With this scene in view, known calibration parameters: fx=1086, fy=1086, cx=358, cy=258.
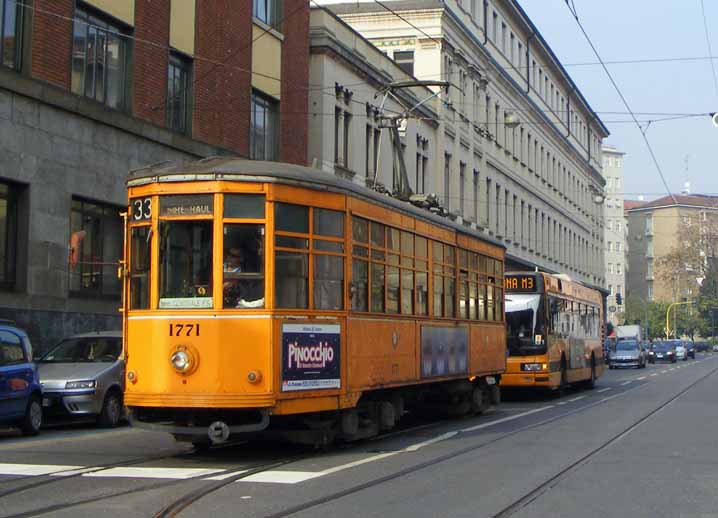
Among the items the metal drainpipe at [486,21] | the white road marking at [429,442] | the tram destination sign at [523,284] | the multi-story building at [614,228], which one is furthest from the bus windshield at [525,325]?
the multi-story building at [614,228]

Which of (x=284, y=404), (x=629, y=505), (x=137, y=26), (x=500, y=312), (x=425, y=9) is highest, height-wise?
(x=425, y=9)

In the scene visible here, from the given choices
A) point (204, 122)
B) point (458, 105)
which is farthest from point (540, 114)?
point (204, 122)

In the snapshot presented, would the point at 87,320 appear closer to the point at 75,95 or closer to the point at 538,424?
the point at 75,95

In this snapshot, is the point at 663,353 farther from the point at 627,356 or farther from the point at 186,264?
the point at 186,264

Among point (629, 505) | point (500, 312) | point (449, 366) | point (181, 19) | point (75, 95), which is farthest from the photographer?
point (181, 19)

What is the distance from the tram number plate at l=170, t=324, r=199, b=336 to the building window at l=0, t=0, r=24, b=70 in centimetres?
1009

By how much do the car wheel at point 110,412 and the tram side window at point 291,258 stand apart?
20.2 ft

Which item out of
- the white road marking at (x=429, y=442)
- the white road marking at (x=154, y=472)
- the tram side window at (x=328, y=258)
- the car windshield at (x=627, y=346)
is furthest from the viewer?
the car windshield at (x=627, y=346)

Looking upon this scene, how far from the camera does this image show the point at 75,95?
21.4m

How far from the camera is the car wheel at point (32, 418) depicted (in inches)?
600

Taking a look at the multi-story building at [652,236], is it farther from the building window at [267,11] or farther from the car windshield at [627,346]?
the building window at [267,11]

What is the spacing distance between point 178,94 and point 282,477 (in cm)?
1660

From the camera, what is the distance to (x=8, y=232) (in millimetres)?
20188

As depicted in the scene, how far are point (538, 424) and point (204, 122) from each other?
41.3ft
